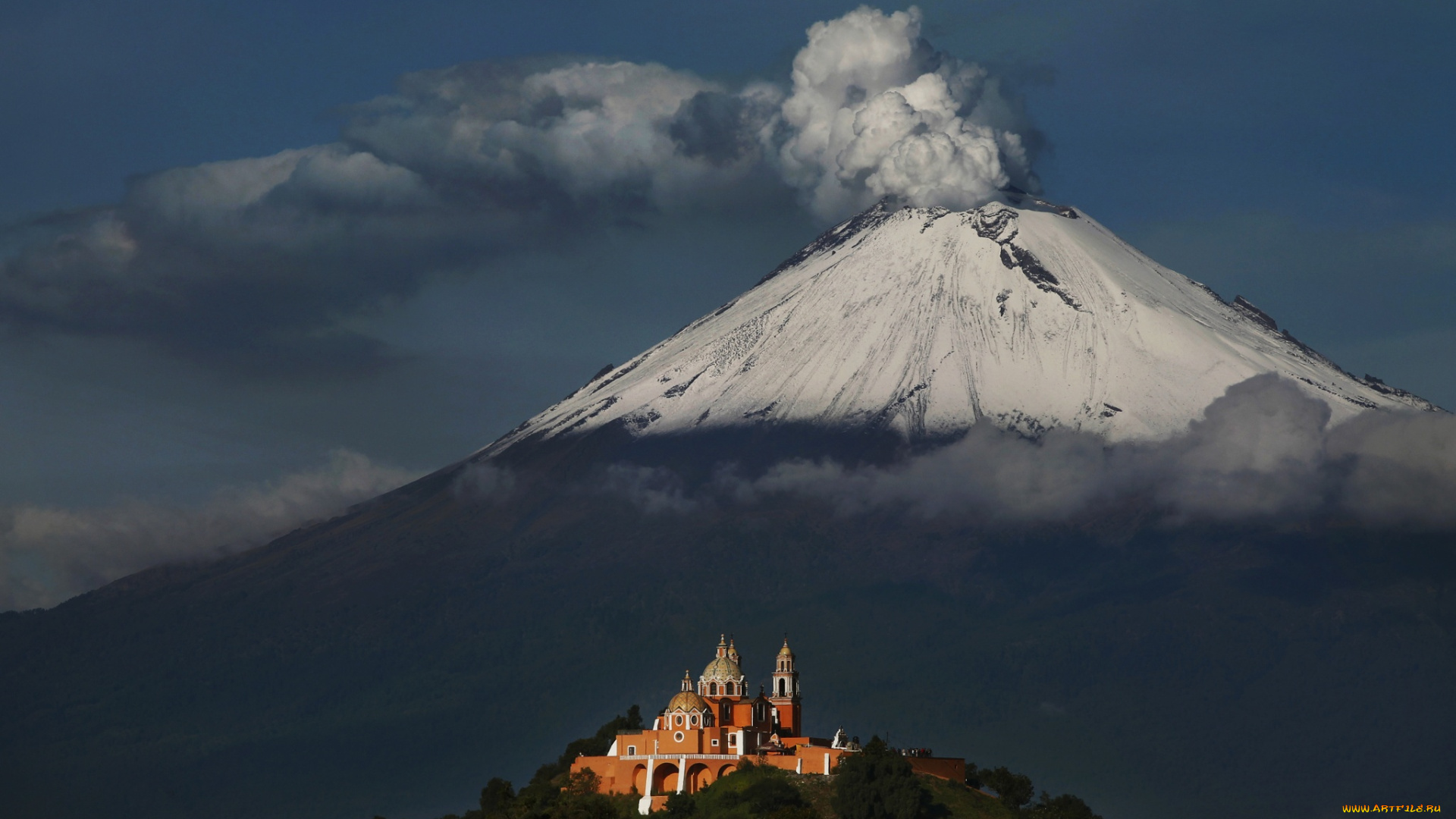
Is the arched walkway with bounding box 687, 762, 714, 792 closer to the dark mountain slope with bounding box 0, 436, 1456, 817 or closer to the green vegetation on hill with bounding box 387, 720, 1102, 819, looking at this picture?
the green vegetation on hill with bounding box 387, 720, 1102, 819

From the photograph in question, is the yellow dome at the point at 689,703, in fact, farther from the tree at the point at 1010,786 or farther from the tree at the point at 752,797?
the tree at the point at 1010,786

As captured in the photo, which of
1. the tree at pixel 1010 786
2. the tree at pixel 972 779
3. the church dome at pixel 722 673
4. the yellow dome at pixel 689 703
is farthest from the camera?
the tree at pixel 1010 786

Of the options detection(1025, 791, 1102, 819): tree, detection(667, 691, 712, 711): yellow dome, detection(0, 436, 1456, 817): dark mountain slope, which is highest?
detection(0, 436, 1456, 817): dark mountain slope

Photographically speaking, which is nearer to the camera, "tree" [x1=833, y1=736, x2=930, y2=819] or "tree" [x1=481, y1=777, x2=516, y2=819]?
"tree" [x1=833, y1=736, x2=930, y2=819]

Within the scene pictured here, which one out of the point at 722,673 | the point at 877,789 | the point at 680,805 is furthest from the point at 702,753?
the point at 877,789

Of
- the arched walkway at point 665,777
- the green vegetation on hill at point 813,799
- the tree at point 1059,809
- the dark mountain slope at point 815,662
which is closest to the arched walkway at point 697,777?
the arched walkway at point 665,777

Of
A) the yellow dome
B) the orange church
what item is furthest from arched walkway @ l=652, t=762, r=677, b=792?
the yellow dome

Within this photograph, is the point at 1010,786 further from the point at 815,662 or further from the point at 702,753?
the point at 815,662
